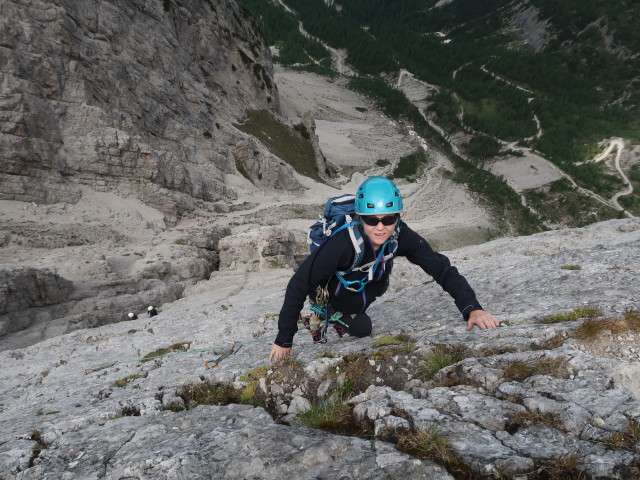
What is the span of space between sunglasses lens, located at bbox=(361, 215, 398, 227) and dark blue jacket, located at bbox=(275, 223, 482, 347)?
0.30 m

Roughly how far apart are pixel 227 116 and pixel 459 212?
4402 centimetres

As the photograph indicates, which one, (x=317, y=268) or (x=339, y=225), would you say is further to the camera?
(x=339, y=225)

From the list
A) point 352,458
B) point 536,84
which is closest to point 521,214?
point 352,458

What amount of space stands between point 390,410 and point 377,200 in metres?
2.71

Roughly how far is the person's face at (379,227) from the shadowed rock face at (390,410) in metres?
1.66

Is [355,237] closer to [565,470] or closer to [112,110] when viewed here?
[565,470]

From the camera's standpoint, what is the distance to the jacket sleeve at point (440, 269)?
5.61 meters

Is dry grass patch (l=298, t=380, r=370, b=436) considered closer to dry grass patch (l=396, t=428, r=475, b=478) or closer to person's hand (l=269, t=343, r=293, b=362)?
dry grass patch (l=396, t=428, r=475, b=478)

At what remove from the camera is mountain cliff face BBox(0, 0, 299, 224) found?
29.3 meters

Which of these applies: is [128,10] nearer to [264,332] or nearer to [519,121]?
[264,332]

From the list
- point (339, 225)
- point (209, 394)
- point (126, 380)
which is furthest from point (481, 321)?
point (126, 380)

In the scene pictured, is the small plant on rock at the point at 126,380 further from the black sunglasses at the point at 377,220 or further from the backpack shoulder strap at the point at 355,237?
the black sunglasses at the point at 377,220

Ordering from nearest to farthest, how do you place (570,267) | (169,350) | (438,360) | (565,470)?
(565,470), (438,360), (570,267), (169,350)

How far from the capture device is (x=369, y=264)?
5461 millimetres
